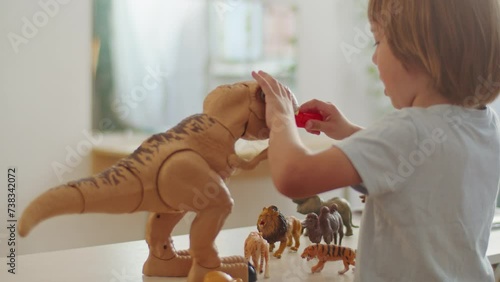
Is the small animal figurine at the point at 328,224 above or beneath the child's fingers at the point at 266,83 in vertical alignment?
beneath

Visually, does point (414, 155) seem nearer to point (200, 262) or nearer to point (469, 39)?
point (469, 39)

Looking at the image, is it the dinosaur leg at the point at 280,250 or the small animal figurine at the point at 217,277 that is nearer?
the small animal figurine at the point at 217,277

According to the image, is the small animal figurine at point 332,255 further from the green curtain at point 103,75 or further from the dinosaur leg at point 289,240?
the green curtain at point 103,75

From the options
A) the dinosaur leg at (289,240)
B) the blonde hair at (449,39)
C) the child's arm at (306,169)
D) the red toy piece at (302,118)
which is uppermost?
the blonde hair at (449,39)

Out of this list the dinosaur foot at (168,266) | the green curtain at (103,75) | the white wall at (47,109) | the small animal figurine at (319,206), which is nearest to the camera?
the dinosaur foot at (168,266)

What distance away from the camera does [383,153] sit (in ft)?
2.19

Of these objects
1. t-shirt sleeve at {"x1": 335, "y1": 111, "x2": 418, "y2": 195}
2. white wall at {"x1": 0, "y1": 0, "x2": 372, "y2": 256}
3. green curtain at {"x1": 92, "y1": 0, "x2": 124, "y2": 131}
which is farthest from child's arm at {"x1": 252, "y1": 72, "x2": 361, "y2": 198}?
green curtain at {"x1": 92, "y1": 0, "x2": 124, "y2": 131}

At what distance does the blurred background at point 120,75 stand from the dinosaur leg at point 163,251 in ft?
2.43

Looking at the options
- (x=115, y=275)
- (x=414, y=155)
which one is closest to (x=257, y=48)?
(x=115, y=275)

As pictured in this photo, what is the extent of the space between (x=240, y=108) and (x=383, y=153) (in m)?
0.19

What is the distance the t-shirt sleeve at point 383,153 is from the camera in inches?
25.9

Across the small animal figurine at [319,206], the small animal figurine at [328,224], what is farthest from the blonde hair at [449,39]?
the small animal figurine at [319,206]

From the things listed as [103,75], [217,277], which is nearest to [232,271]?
[217,277]

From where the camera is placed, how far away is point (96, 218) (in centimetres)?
201
